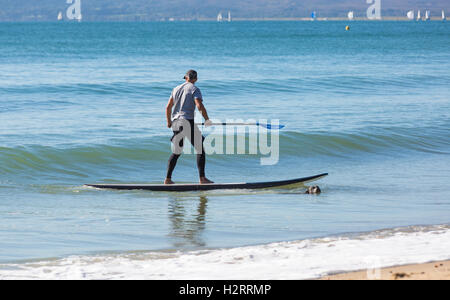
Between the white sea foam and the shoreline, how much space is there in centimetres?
15

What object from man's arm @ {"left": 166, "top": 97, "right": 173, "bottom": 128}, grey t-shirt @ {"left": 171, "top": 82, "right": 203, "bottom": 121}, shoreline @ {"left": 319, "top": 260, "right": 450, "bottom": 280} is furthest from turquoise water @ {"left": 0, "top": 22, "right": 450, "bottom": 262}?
shoreline @ {"left": 319, "top": 260, "right": 450, "bottom": 280}

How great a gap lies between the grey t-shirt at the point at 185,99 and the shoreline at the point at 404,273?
14.4 ft

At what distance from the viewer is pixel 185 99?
375 inches

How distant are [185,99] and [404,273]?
186 inches

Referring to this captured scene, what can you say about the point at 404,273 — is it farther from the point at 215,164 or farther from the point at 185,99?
the point at 215,164

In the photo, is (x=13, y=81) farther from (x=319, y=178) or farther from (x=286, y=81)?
(x=319, y=178)

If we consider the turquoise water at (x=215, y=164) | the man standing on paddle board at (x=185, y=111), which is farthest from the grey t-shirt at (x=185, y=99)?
the turquoise water at (x=215, y=164)

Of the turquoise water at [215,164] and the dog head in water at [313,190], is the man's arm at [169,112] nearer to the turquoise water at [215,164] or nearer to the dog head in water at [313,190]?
the turquoise water at [215,164]

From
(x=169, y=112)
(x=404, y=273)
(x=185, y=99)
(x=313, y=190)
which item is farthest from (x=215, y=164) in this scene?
(x=404, y=273)

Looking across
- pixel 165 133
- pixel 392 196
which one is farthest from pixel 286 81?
pixel 392 196

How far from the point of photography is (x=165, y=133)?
15.9 meters

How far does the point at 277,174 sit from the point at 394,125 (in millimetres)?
6152

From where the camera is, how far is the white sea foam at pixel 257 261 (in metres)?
5.88

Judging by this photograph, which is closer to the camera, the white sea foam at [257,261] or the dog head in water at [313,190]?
the white sea foam at [257,261]
